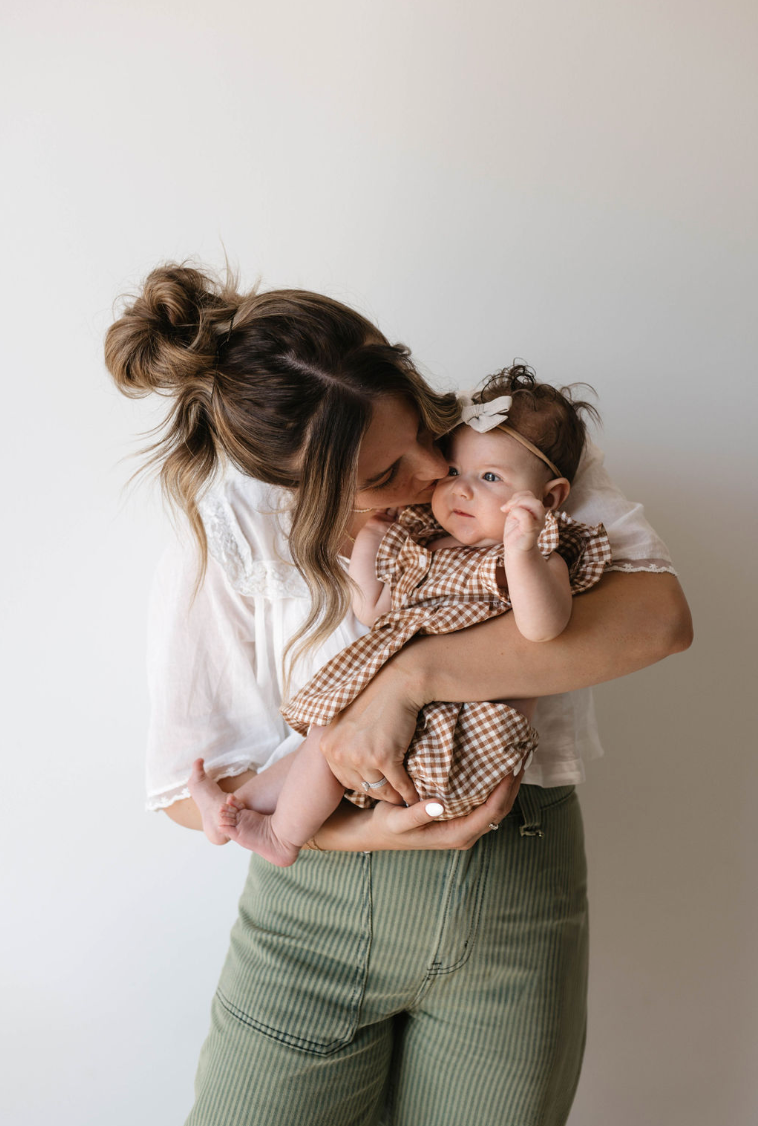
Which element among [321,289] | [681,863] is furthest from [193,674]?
[681,863]

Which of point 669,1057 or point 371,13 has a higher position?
point 371,13

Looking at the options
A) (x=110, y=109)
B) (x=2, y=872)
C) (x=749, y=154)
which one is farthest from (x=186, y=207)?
(x=2, y=872)

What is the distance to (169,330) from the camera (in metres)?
1.12

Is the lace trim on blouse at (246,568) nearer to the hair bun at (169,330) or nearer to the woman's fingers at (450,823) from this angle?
the hair bun at (169,330)

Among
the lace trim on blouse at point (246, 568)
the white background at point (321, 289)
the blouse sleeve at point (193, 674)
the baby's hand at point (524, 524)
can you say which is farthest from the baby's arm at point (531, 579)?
the white background at point (321, 289)

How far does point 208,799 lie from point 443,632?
455 millimetres

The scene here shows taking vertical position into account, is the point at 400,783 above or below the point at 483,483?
below

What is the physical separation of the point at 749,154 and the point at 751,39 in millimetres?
215

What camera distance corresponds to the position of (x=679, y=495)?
1702mm

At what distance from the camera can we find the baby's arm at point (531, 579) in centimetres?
101

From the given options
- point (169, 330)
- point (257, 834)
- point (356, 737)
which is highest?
point (169, 330)

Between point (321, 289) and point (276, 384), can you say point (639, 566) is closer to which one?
point (276, 384)

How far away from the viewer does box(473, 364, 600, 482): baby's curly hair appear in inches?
→ 49.3

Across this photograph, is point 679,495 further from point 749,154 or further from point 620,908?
point 620,908
